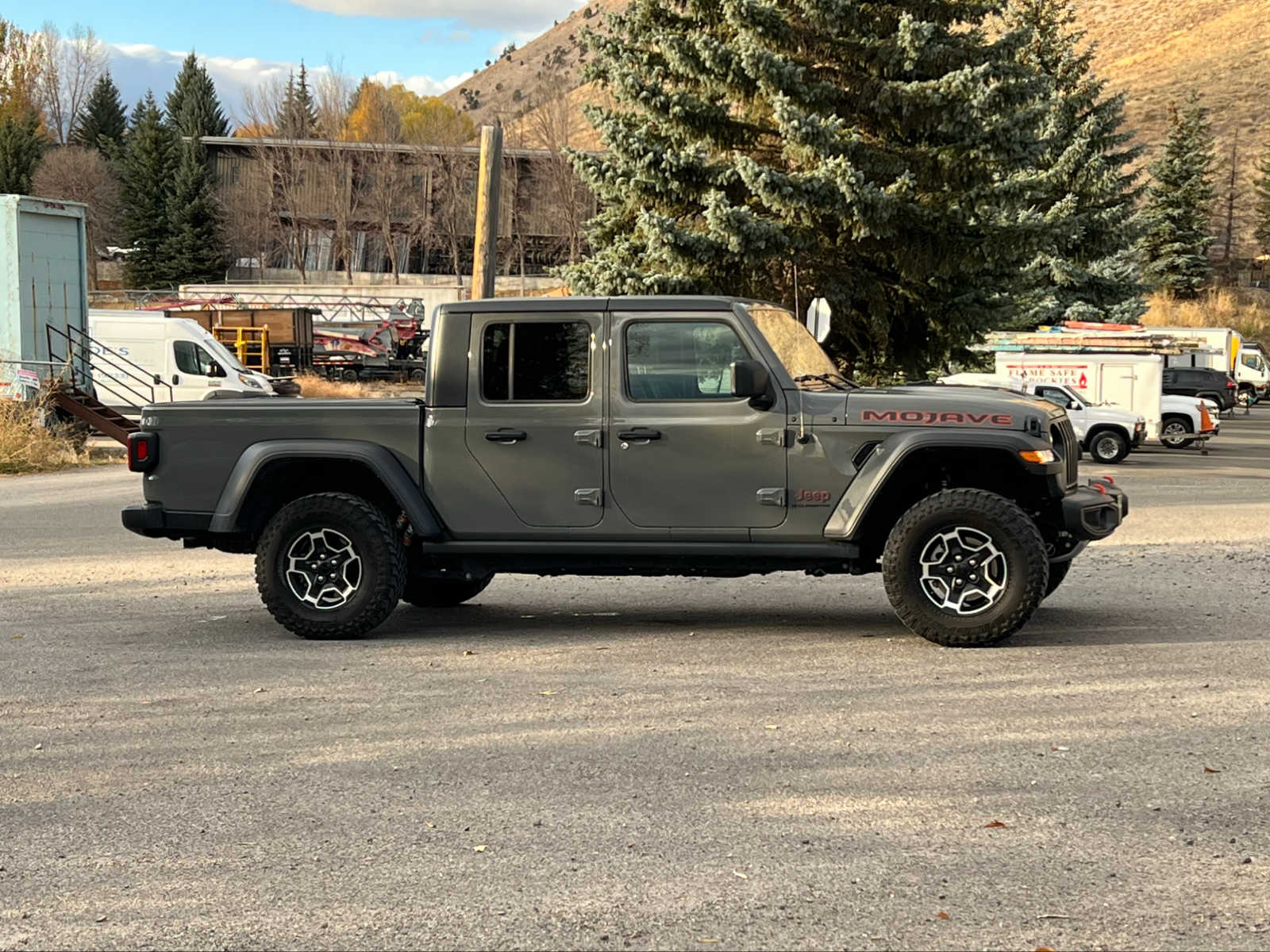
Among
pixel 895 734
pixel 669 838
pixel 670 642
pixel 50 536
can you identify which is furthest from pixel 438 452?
pixel 50 536

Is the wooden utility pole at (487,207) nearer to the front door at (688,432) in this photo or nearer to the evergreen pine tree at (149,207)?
the front door at (688,432)

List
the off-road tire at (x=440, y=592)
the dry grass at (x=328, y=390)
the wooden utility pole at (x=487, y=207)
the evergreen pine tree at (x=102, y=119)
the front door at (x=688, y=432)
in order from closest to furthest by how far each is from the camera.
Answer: the front door at (x=688, y=432) < the off-road tire at (x=440, y=592) < the wooden utility pole at (x=487, y=207) < the dry grass at (x=328, y=390) < the evergreen pine tree at (x=102, y=119)

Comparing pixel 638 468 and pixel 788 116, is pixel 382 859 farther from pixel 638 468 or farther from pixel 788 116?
pixel 788 116

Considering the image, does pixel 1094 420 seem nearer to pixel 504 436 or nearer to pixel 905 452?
pixel 905 452

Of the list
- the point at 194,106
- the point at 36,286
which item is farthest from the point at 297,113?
the point at 36,286

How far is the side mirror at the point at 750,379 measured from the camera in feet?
28.0

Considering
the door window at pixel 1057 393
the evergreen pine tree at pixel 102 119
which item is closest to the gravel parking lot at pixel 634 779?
the door window at pixel 1057 393

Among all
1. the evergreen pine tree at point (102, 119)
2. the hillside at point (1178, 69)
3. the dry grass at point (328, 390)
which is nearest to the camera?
the dry grass at point (328, 390)

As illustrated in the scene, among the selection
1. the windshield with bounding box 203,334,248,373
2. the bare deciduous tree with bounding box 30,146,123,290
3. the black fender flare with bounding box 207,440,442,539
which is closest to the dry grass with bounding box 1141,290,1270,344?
the windshield with bounding box 203,334,248,373

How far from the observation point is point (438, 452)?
9.08 metres

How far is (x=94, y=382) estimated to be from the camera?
27672 mm

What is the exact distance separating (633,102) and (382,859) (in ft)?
73.1

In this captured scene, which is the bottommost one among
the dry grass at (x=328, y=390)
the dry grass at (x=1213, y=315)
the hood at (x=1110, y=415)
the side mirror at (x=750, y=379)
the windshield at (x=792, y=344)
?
the dry grass at (x=328, y=390)

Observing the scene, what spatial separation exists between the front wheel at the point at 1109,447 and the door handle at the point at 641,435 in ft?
69.2
